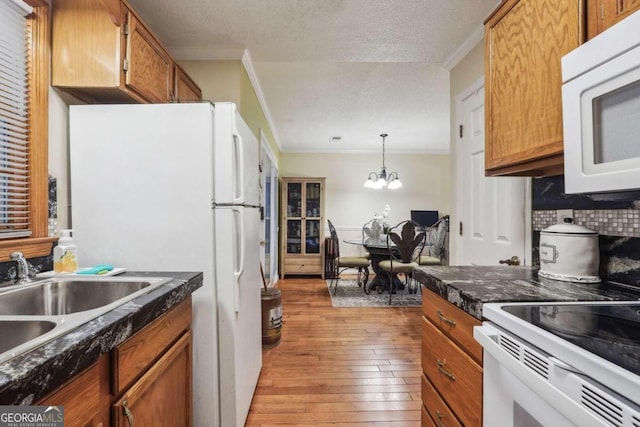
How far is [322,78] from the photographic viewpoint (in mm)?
2967

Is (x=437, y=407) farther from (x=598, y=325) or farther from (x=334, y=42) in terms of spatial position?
(x=334, y=42)

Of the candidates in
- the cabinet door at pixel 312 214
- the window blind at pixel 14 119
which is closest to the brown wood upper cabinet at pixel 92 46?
the window blind at pixel 14 119

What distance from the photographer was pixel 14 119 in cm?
122

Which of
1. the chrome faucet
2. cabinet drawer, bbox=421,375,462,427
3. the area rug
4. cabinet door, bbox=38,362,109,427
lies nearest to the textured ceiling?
the chrome faucet

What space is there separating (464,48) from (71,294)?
9.08 ft

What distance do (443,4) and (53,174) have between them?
228cm

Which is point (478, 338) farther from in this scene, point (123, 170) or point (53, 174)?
point (53, 174)

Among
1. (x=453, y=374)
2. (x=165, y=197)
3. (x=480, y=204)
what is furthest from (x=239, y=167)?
(x=480, y=204)

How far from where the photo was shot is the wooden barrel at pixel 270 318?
2.56 metres

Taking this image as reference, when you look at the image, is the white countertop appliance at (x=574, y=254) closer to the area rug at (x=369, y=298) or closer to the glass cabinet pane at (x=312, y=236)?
the area rug at (x=369, y=298)

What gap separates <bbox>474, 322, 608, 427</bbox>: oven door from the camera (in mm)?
598

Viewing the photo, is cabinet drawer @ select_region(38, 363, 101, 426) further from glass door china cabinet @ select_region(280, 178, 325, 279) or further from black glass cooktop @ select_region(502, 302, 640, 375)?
glass door china cabinet @ select_region(280, 178, 325, 279)

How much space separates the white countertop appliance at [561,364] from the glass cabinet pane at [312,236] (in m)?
4.71

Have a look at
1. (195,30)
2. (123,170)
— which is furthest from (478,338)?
(195,30)
